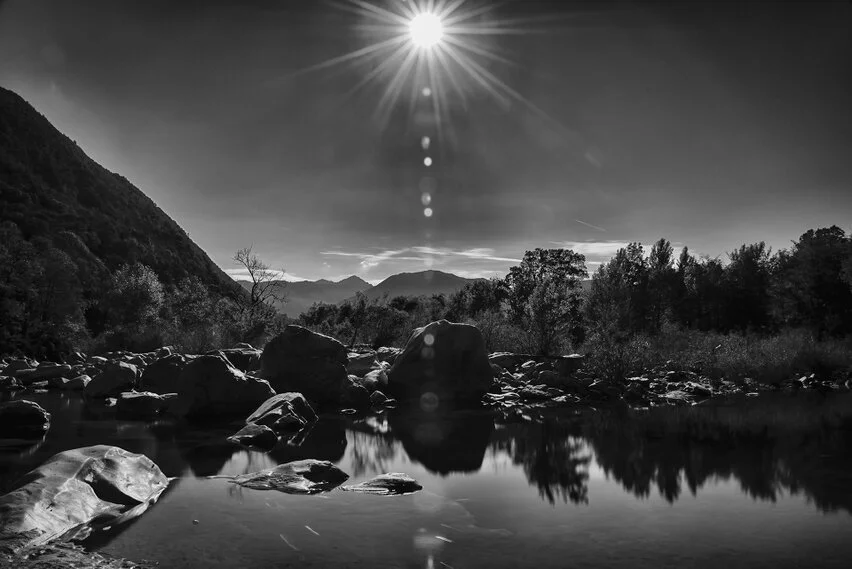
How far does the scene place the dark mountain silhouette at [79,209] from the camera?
84.3 m

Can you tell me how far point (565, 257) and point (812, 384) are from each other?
6199cm

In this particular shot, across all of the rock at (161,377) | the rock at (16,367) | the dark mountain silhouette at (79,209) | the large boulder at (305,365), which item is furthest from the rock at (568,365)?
the dark mountain silhouette at (79,209)

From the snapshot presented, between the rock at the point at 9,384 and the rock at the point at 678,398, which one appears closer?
the rock at the point at 678,398

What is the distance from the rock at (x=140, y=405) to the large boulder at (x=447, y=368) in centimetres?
1000

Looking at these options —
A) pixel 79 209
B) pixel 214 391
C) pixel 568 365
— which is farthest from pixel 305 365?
pixel 79 209

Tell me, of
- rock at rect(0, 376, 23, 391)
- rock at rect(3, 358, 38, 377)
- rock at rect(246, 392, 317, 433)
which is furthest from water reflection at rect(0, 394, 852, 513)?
rock at rect(3, 358, 38, 377)

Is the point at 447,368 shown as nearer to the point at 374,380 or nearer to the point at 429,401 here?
the point at 429,401

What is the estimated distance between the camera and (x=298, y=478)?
11180mm

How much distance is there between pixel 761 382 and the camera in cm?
3064

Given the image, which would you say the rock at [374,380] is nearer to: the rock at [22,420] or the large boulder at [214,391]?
the large boulder at [214,391]

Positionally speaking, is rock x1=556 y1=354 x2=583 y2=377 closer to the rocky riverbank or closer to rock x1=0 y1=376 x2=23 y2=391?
the rocky riverbank

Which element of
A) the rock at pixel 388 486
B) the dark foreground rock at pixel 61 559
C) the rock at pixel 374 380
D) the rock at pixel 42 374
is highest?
the rock at pixel 374 380

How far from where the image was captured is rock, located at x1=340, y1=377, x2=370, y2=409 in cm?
2325

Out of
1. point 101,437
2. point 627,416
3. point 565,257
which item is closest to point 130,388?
point 101,437
